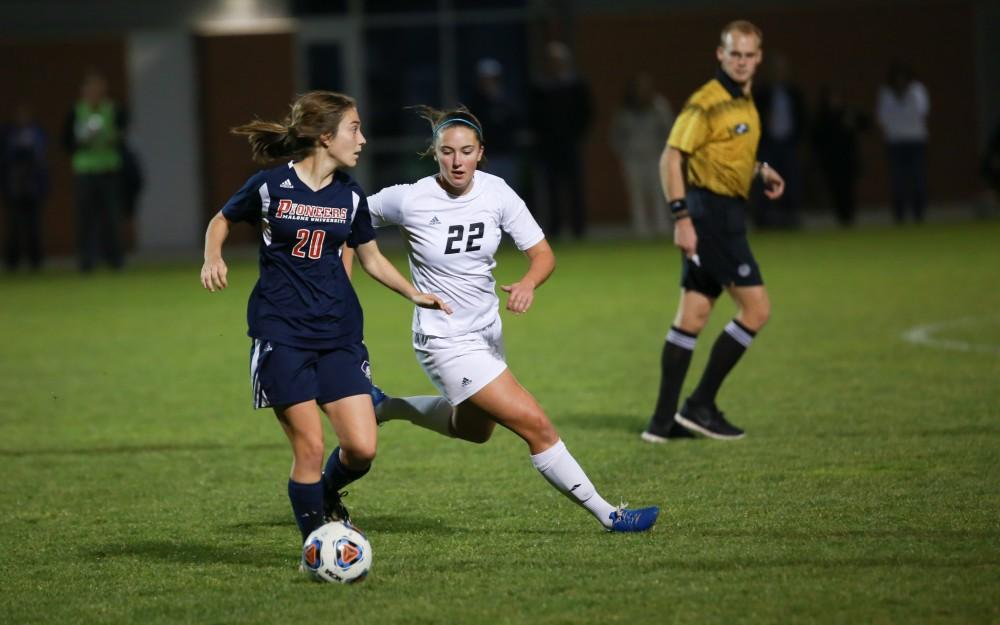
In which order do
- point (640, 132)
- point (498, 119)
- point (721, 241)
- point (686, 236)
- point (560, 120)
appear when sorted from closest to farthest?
point (686, 236), point (721, 241), point (560, 120), point (498, 119), point (640, 132)

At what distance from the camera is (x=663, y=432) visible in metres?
8.39

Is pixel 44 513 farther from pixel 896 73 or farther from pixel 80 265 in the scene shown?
pixel 896 73

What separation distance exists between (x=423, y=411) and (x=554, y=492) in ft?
2.36

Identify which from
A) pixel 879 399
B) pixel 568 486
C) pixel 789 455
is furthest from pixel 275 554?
pixel 879 399

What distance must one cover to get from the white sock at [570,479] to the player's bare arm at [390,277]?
2.15 feet

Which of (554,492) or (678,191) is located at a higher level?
(678,191)

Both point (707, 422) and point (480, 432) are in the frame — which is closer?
point (480, 432)

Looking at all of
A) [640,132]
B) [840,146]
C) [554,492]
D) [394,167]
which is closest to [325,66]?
[394,167]

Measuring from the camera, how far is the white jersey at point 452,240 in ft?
20.6

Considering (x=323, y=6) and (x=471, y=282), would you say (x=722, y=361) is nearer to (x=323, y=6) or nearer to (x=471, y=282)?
(x=471, y=282)

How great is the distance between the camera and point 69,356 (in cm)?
1295

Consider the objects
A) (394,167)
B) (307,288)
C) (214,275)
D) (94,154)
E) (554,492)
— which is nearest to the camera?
(214,275)

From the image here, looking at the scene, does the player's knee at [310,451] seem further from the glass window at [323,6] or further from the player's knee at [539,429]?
the glass window at [323,6]

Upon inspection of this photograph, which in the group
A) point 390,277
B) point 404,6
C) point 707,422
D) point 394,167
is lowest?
point 394,167
